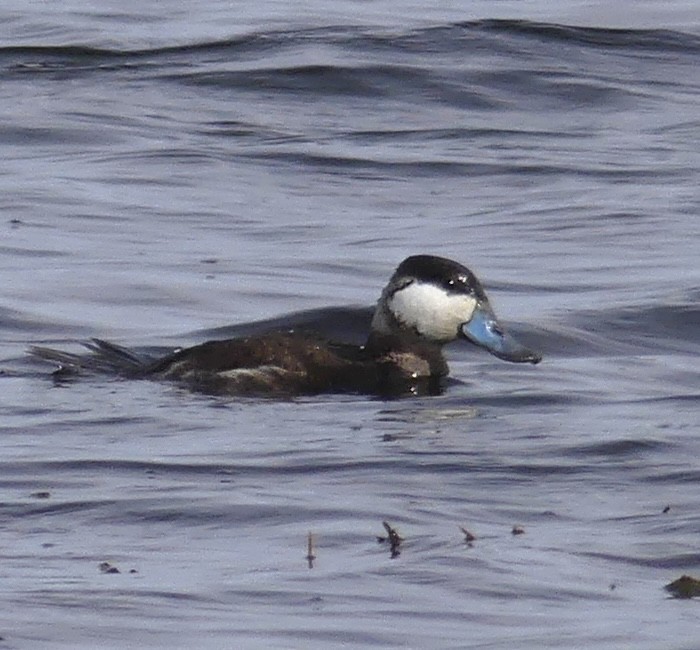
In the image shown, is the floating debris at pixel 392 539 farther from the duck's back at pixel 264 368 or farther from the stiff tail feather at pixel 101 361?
the stiff tail feather at pixel 101 361

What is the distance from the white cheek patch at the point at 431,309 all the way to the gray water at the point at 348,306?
260mm

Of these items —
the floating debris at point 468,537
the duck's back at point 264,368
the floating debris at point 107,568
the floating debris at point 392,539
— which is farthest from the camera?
the duck's back at point 264,368

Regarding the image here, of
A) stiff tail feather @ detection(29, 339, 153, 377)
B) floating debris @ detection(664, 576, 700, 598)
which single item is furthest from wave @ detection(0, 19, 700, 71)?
floating debris @ detection(664, 576, 700, 598)

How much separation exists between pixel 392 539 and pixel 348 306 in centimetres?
563

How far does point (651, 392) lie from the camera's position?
11172 millimetres

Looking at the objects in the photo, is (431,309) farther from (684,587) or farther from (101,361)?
(684,587)

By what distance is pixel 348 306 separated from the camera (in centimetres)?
1330

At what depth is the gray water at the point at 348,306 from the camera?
281 inches

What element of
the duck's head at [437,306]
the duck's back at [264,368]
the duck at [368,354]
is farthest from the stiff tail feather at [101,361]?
the duck's head at [437,306]

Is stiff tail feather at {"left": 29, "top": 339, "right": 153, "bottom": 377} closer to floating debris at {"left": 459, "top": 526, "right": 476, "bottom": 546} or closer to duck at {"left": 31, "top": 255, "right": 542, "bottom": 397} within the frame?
duck at {"left": 31, "top": 255, "right": 542, "bottom": 397}

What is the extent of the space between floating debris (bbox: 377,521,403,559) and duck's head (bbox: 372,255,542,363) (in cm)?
408

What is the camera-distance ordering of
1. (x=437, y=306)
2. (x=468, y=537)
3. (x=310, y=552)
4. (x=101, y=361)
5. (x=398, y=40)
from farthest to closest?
(x=398, y=40) → (x=437, y=306) → (x=101, y=361) → (x=468, y=537) → (x=310, y=552)

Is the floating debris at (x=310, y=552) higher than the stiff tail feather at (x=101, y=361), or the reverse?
the floating debris at (x=310, y=552)

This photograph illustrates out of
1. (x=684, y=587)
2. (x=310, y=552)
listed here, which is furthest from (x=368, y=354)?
(x=684, y=587)
